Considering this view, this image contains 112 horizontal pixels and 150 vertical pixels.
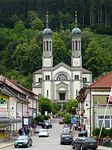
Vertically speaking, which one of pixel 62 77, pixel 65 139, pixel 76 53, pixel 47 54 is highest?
pixel 76 53

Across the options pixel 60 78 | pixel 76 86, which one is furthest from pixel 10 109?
pixel 60 78

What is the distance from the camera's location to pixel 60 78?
613ft

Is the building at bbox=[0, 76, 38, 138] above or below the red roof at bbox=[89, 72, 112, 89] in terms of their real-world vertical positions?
below

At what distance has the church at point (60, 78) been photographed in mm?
184500

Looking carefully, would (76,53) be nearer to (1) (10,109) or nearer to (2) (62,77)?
(2) (62,77)

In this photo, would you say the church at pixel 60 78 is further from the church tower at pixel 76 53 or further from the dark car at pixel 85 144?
the dark car at pixel 85 144

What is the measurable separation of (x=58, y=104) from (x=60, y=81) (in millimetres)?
6553

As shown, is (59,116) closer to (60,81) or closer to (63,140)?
(60,81)

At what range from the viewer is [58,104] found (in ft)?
609

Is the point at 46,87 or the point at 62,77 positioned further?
the point at 62,77

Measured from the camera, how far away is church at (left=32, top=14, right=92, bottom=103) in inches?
7264

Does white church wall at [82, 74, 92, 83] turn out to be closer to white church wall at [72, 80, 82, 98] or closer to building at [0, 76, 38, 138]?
white church wall at [72, 80, 82, 98]

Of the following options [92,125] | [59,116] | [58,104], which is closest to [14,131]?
[92,125]

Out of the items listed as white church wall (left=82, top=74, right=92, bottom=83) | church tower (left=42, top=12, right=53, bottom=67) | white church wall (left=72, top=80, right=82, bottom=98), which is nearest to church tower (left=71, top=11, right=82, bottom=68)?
white church wall (left=82, top=74, right=92, bottom=83)
